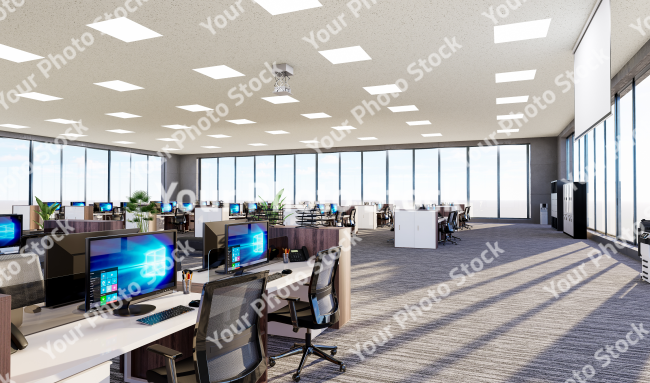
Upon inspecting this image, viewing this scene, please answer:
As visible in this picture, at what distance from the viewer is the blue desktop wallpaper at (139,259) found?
228 centimetres

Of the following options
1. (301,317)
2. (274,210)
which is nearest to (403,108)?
(274,210)

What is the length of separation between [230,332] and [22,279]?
123 centimetres

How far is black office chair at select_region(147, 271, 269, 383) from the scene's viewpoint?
2.03m

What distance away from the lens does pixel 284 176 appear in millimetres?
20047

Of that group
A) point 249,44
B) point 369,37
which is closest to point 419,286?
point 369,37

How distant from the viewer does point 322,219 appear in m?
7.50

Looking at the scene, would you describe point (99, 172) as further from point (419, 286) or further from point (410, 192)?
point (419, 286)

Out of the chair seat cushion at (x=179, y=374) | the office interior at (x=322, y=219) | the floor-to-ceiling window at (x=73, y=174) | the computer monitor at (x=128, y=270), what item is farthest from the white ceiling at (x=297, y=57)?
the floor-to-ceiling window at (x=73, y=174)

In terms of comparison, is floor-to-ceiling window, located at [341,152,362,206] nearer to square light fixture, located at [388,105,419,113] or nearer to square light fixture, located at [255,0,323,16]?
square light fixture, located at [388,105,419,113]


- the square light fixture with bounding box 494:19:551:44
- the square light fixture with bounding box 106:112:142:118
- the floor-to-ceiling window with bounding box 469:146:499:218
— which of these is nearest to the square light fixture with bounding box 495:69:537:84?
the square light fixture with bounding box 494:19:551:44

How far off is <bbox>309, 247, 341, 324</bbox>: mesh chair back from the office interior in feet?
0.10

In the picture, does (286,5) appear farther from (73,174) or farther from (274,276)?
(73,174)

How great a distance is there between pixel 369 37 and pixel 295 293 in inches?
147

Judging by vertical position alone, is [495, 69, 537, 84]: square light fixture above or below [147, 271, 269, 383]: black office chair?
above
